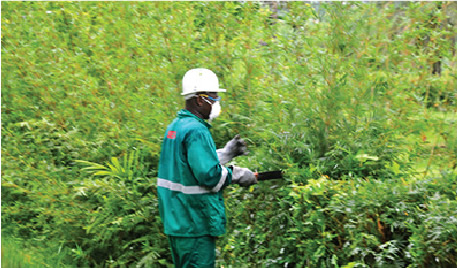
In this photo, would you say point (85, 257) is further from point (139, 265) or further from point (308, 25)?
point (308, 25)

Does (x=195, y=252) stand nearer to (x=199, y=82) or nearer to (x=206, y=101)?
(x=206, y=101)

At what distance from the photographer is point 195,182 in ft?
17.0

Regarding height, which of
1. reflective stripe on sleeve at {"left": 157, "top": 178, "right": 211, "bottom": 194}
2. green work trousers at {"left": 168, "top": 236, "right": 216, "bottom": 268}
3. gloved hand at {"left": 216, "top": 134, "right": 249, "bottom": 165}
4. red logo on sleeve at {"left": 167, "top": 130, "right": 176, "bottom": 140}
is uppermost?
red logo on sleeve at {"left": 167, "top": 130, "right": 176, "bottom": 140}

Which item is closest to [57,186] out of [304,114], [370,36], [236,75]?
[236,75]

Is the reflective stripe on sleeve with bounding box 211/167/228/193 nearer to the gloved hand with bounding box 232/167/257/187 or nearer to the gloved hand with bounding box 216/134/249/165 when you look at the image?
the gloved hand with bounding box 232/167/257/187

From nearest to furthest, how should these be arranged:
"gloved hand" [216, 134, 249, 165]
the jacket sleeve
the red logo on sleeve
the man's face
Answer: the jacket sleeve, the red logo on sleeve, the man's face, "gloved hand" [216, 134, 249, 165]

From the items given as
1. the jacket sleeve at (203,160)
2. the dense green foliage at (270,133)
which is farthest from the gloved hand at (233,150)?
the jacket sleeve at (203,160)

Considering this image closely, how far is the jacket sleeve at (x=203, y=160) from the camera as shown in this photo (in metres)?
5.04

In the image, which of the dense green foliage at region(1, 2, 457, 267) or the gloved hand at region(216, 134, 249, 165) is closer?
the dense green foliage at region(1, 2, 457, 267)

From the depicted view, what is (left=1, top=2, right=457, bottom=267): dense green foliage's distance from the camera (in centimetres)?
537

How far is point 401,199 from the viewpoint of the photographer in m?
5.27

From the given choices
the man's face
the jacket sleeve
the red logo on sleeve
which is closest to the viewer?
the jacket sleeve

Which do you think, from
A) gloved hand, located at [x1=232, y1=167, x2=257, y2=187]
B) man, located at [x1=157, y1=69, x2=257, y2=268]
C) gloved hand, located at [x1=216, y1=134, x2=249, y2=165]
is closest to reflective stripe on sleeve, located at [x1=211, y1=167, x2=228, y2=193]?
man, located at [x1=157, y1=69, x2=257, y2=268]

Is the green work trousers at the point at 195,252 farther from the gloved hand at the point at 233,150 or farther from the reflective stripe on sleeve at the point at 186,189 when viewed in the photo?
the gloved hand at the point at 233,150
